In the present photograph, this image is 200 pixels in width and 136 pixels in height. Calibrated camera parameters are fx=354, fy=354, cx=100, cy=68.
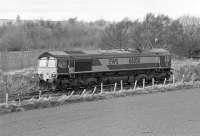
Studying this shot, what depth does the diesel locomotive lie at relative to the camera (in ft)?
98.9

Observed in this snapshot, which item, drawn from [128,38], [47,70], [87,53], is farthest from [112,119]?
[128,38]

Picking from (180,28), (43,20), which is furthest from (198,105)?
(43,20)

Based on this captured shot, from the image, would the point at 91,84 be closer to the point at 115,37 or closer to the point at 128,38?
the point at 115,37

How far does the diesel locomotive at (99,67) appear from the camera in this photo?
98.9 feet

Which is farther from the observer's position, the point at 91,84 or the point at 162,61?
the point at 162,61

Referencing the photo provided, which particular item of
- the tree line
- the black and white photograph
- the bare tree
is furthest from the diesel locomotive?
the bare tree

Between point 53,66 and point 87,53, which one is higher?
point 87,53

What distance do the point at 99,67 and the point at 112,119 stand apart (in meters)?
15.7

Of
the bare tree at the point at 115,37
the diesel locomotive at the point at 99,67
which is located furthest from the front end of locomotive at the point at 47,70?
the bare tree at the point at 115,37

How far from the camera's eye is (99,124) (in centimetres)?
1533

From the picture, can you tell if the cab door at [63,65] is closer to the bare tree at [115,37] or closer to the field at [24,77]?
the field at [24,77]

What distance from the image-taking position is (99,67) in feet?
105

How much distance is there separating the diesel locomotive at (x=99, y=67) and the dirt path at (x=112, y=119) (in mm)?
7248

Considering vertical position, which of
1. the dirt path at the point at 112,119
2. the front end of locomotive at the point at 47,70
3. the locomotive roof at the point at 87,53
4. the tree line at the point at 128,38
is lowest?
the dirt path at the point at 112,119
